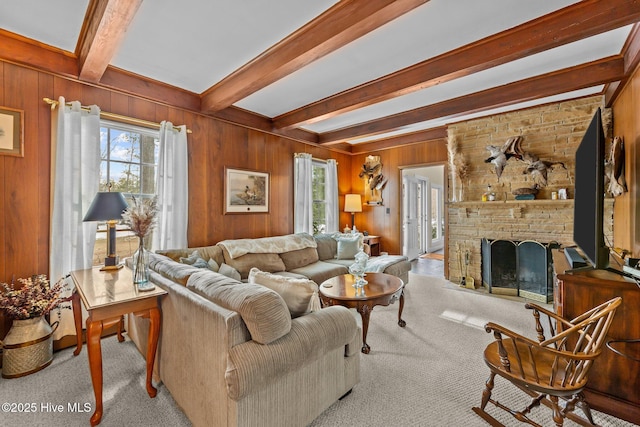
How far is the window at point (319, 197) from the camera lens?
5.47m

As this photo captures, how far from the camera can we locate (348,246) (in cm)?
448

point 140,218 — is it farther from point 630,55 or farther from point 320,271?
point 630,55

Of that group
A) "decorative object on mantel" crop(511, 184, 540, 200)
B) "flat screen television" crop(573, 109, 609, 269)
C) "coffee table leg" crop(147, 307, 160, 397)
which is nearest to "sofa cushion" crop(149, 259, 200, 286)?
"coffee table leg" crop(147, 307, 160, 397)

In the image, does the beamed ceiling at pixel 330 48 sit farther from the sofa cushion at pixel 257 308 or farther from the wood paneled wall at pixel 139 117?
the sofa cushion at pixel 257 308

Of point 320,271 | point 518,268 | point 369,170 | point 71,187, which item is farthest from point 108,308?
point 369,170

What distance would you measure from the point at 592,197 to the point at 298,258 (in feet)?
10.2

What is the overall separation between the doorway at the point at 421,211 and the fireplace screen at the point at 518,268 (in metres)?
1.82

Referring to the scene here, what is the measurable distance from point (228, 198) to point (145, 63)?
5.80ft

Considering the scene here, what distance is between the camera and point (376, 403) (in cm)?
184

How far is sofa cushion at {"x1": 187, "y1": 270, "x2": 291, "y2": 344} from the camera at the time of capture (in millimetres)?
1347

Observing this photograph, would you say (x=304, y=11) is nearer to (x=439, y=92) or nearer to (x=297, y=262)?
(x=439, y=92)

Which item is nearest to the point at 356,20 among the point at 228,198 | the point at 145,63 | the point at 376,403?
the point at 145,63

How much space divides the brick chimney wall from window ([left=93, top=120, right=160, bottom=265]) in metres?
4.34

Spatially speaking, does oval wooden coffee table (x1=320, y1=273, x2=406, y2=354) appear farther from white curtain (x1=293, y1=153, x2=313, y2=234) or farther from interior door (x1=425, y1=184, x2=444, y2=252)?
interior door (x1=425, y1=184, x2=444, y2=252)
